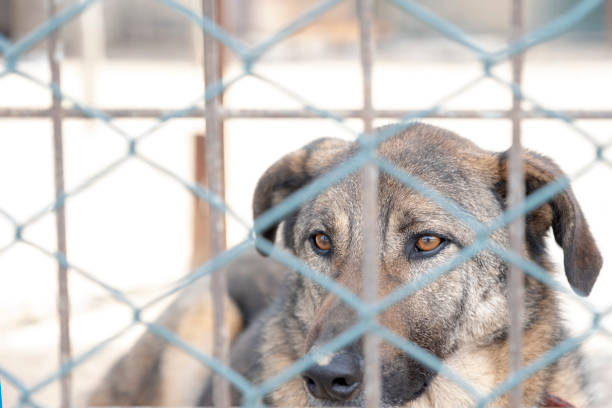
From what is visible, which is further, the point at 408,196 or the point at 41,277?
the point at 41,277

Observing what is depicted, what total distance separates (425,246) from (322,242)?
0.44 meters

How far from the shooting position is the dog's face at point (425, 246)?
104 inches

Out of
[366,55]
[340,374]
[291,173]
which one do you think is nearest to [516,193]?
[366,55]

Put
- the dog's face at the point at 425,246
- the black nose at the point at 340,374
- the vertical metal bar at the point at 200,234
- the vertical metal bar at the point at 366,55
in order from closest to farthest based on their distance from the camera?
the vertical metal bar at the point at 366,55
the black nose at the point at 340,374
the dog's face at the point at 425,246
the vertical metal bar at the point at 200,234

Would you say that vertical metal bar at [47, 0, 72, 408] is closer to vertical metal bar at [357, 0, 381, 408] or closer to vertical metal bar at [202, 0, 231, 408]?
vertical metal bar at [202, 0, 231, 408]

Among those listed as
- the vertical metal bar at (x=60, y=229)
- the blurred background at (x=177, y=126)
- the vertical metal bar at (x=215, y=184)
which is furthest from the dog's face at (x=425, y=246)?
the vertical metal bar at (x=60, y=229)

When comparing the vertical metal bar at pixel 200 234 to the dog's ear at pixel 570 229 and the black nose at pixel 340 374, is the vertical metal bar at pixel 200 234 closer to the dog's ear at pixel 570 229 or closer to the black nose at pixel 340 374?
the dog's ear at pixel 570 229

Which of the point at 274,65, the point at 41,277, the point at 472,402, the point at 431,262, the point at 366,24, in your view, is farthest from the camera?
the point at 274,65

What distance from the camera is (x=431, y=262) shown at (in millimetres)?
2836

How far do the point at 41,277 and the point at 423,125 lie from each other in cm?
419

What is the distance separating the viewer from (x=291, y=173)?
11.0 feet

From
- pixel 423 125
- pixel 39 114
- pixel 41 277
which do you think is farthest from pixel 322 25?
pixel 39 114

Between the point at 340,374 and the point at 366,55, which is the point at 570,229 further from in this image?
the point at 366,55

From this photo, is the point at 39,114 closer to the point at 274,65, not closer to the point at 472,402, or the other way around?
the point at 472,402
